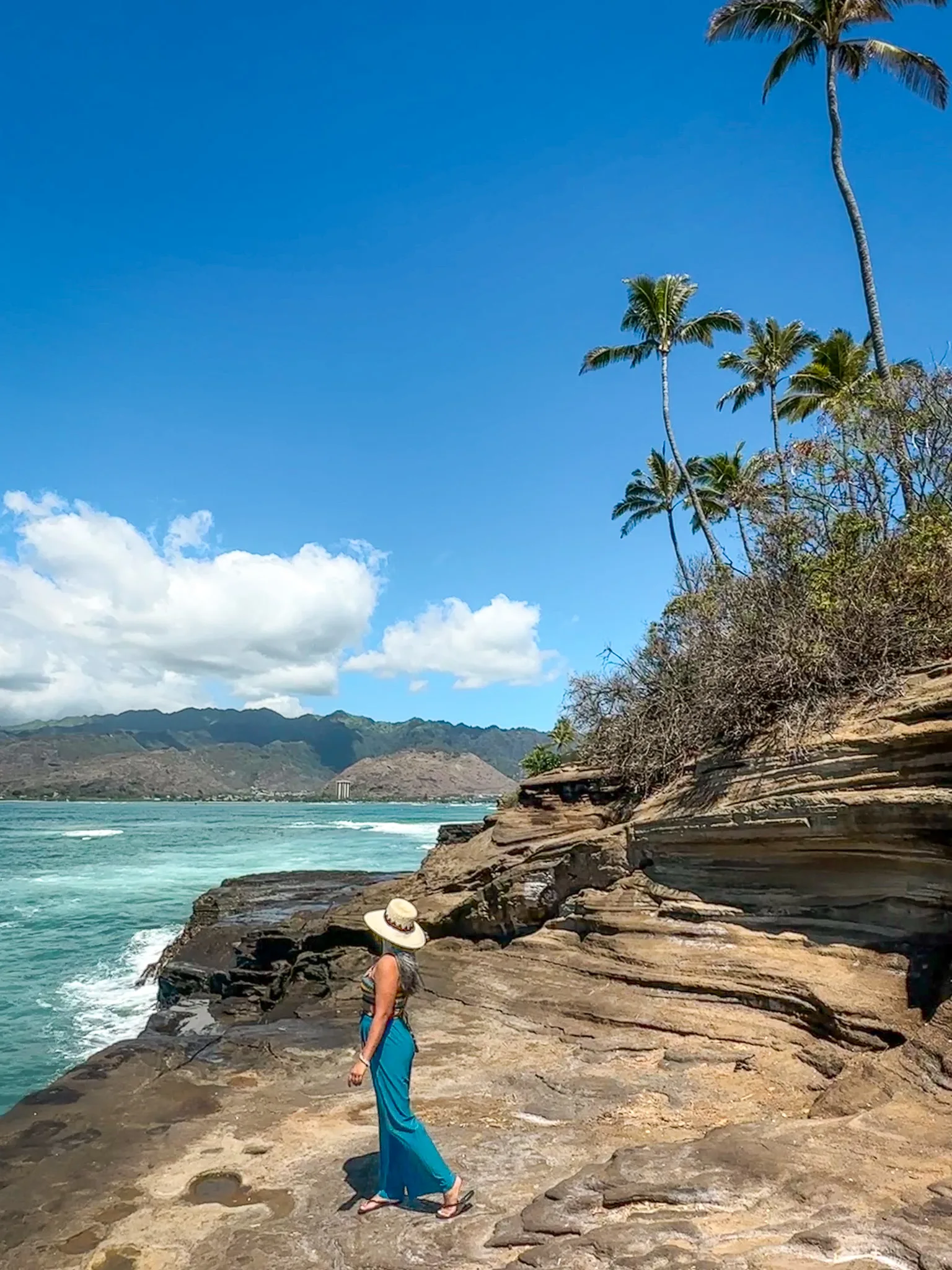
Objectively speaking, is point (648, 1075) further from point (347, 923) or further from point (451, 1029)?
point (347, 923)

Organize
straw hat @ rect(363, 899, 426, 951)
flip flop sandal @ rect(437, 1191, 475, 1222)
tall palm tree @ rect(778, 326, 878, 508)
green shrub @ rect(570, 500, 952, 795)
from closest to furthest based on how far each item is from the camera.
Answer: flip flop sandal @ rect(437, 1191, 475, 1222) → straw hat @ rect(363, 899, 426, 951) → green shrub @ rect(570, 500, 952, 795) → tall palm tree @ rect(778, 326, 878, 508)

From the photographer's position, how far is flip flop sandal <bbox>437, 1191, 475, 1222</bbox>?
4.95 metres

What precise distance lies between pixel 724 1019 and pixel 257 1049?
495 cm

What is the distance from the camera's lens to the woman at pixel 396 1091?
16.7 ft

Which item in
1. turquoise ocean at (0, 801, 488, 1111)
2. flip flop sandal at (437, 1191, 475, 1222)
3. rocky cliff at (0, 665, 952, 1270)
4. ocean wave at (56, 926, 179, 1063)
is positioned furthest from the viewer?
turquoise ocean at (0, 801, 488, 1111)

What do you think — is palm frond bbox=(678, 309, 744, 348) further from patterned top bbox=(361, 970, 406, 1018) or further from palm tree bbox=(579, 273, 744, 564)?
patterned top bbox=(361, 970, 406, 1018)

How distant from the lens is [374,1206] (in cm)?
516

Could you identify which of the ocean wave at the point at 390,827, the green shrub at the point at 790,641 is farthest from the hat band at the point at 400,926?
the ocean wave at the point at 390,827

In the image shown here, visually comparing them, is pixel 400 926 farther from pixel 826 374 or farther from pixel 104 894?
pixel 104 894

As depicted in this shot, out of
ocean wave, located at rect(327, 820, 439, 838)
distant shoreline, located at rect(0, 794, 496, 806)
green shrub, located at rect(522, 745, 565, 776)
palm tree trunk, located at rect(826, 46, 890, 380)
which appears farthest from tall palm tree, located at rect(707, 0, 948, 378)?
distant shoreline, located at rect(0, 794, 496, 806)

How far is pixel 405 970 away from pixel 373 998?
25 cm

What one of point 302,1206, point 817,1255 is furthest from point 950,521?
point 302,1206

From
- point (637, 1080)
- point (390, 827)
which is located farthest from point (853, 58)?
point (390, 827)

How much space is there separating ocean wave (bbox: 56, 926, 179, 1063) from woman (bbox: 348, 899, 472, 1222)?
38.2 ft
